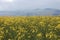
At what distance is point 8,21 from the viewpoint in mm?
9930

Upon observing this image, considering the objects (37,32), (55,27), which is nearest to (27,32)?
(37,32)

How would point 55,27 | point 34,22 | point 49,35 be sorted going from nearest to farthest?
1. point 49,35
2. point 55,27
3. point 34,22

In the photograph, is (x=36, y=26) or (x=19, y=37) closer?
(x=19, y=37)

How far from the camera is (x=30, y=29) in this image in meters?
9.21

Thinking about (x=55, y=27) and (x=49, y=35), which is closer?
(x=49, y=35)

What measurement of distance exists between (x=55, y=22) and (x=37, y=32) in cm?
115

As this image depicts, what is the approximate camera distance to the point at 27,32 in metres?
8.97

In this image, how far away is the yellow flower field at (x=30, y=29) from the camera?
8625 millimetres

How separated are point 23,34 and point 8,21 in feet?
4.67

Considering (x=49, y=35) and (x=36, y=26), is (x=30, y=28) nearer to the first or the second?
(x=36, y=26)

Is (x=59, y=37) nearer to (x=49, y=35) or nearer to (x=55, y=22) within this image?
(x=49, y=35)

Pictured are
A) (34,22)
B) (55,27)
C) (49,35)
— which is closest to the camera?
(49,35)

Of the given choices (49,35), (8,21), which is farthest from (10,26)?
A: (49,35)

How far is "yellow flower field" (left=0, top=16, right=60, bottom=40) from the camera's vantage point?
28.3 ft
